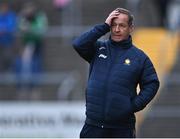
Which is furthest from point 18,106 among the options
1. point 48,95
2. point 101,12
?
point 101,12

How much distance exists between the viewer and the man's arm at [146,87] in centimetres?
827

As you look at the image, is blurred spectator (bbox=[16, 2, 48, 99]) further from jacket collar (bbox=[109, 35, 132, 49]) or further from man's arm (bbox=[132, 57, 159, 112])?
man's arm (bbox=[132, 57, 159, 112])

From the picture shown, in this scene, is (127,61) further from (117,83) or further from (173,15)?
(173,15)

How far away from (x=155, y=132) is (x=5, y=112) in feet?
9.39

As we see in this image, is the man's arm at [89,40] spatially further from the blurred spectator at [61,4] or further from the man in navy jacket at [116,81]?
the blurred spectator at [61,4]

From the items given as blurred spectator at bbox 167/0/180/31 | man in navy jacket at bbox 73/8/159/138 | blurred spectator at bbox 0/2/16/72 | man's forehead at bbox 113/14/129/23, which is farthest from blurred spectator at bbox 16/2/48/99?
man's forehead at bbox 113/14/129/23

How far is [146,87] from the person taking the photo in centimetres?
834

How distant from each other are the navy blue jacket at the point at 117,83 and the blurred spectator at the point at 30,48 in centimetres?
941

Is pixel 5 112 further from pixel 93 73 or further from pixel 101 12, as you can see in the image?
pixel 93 73

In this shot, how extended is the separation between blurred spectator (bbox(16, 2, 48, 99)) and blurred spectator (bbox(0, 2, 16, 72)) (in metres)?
0.24

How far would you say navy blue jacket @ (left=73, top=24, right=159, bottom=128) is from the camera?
824 centimetres

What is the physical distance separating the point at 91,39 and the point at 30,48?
964 centimetres

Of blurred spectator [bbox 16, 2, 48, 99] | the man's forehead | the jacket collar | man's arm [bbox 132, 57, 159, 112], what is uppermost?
the man's forehead

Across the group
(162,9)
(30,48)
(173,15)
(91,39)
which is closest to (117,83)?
(91,39)
